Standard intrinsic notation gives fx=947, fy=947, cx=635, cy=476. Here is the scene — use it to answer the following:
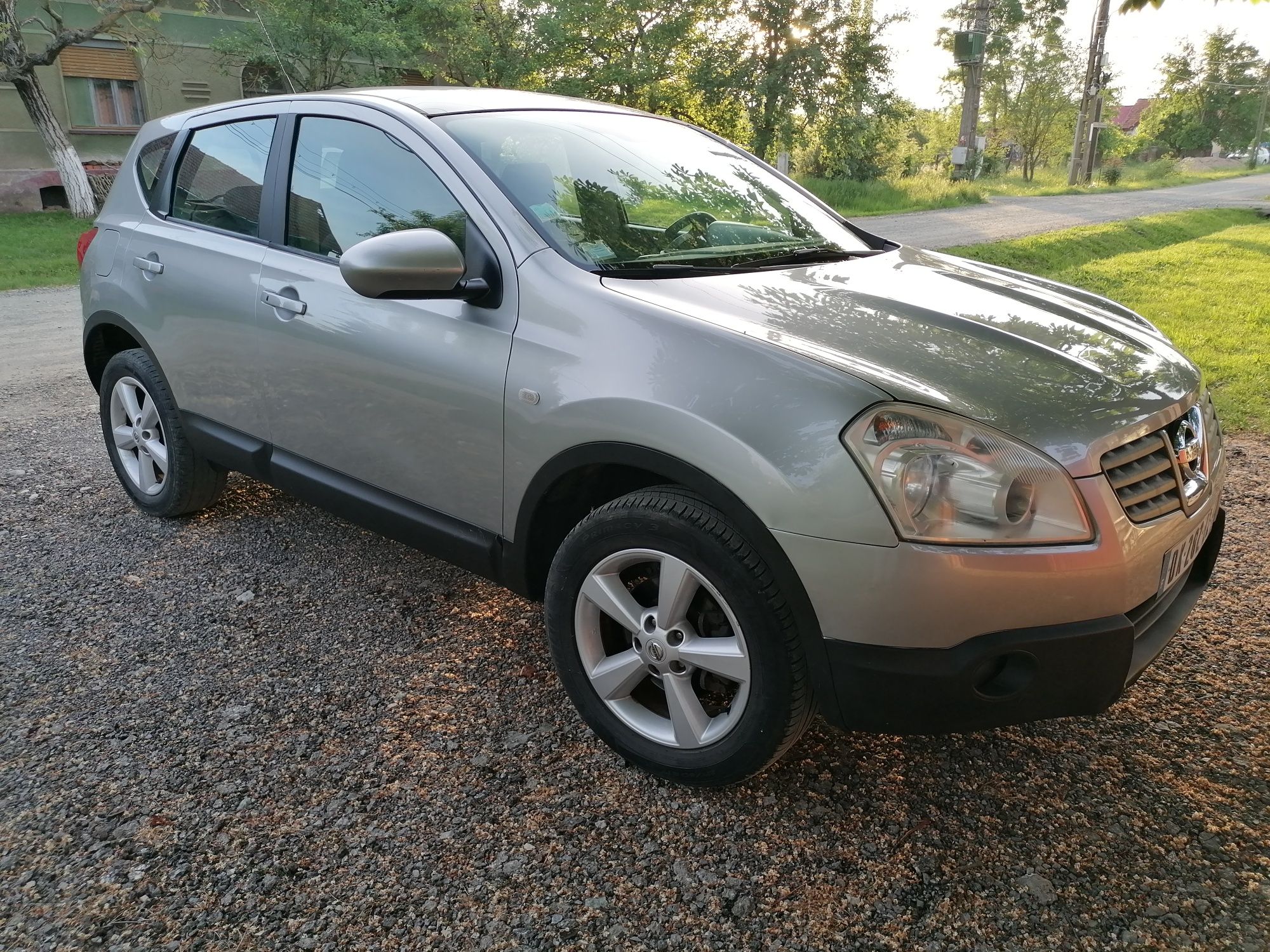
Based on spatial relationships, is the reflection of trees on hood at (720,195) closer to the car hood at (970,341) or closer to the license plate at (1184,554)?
the car hood at (970,341)

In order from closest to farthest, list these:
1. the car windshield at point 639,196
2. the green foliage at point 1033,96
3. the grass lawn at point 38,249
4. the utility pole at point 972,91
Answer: the car windshield at point 639,196 < the grass lawn at point 38,249 < the utility pole at point 972,91 < the green foliage at point 1033,96

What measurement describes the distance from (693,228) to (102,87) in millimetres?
23254

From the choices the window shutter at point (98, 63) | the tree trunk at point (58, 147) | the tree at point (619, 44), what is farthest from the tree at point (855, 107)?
the tree trunk at point (58, 147)

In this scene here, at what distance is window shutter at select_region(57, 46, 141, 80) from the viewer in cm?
2038

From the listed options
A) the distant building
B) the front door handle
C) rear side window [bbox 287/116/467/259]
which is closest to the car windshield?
rear side window [bbox 287/116/467/259]

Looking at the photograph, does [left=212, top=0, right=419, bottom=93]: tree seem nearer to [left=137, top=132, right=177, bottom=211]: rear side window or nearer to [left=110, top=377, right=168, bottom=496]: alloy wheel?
[left=137, top=132, right=177, bottom=211]: rear side window

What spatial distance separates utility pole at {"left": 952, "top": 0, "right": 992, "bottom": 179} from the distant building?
8254cm

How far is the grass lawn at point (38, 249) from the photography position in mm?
11852

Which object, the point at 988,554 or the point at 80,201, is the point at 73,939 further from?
the point at 80,201

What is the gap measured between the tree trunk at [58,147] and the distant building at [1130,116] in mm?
102115

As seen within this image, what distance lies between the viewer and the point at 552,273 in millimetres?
2533

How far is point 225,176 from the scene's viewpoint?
3625mm

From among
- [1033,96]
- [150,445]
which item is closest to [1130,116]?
[1033,96]

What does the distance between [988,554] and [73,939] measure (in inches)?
80.7
